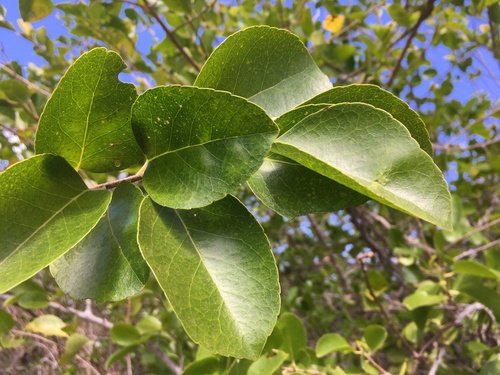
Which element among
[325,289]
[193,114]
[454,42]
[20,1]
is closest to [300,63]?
[193,114]

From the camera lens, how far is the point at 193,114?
0.40m

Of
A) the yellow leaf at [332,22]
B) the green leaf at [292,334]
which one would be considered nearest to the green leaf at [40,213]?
the green leaf at [292,334]

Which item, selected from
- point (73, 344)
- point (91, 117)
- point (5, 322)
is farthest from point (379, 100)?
point (5, 322)

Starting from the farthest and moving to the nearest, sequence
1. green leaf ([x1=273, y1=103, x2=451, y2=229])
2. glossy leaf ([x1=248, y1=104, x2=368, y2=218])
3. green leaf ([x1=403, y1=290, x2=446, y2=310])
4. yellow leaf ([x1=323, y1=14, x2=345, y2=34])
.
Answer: yellow leaf ([x1=323, y1=14, x2=345, y2=34]) < green leaf ([x1=403, y1=290, x2=446, y2=310]) < glossy leaf ([x1=248, y1=104, x2=368, y2=218]) < green leaf ([x1=273, y1=103, x2=451, y2=229])

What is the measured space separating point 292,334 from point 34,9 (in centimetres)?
113

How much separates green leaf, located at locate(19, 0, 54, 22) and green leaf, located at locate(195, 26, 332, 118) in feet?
3.36

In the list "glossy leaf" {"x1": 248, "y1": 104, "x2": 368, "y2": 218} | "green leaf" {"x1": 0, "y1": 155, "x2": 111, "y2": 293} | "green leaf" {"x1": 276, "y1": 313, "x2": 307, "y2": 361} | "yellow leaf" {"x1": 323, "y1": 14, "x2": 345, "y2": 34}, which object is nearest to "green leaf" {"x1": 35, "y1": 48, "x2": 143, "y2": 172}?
"green leaf" {"x1": 0, "y1": 155, "x2": 111, "y2": 293}

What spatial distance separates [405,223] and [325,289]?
62 cm

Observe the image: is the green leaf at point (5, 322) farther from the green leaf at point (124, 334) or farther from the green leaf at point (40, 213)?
the green leaf at point (40, 213)

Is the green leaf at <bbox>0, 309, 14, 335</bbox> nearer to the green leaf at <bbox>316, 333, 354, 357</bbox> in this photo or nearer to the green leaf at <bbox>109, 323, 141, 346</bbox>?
the green leaf at <bbox>109, 323, 141, 346</bbox>

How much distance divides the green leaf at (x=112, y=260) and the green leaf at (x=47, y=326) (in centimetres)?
97

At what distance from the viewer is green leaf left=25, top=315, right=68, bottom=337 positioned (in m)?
1.32

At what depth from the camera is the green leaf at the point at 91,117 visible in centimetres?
42

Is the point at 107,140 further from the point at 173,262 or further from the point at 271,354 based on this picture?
the point at 271,354
